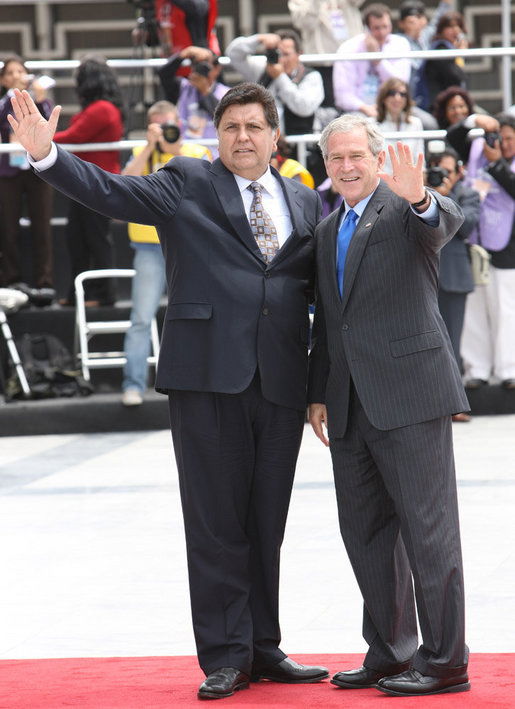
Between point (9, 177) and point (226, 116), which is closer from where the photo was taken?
point (226, 116)

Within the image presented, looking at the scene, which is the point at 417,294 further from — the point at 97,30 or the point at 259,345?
the point at 97,30

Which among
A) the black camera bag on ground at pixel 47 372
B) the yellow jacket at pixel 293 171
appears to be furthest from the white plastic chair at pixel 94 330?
the yellow jacket at pixel 293 171

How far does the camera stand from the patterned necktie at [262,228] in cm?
411

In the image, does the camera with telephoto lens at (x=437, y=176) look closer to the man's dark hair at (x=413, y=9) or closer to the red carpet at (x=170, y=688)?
the man's dark hair at (x=413, y=9)

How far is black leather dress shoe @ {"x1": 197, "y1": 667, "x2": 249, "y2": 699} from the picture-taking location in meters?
3.91

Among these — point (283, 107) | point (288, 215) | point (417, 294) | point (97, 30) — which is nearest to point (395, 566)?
point (417, 294)

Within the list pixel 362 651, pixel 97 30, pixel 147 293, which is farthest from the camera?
pixel 97 30

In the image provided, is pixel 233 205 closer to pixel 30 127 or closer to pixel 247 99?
pixel 247 99

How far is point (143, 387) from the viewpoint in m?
9.34

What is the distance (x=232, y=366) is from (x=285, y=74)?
598cm

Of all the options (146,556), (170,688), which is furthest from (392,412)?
(146,556)

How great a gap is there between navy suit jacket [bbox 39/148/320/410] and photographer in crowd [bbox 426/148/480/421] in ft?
16.6

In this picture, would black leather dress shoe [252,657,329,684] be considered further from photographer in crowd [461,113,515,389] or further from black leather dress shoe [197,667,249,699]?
photographer in crowd [461,113,515,389]

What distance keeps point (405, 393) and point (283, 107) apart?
6243mm
